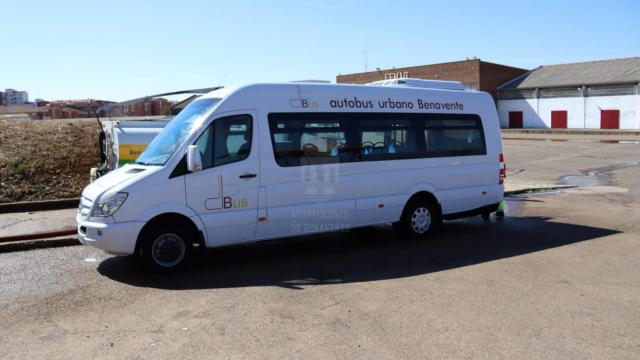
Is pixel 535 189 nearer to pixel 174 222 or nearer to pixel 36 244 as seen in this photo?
pixel 174 222

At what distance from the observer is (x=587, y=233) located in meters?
9.26

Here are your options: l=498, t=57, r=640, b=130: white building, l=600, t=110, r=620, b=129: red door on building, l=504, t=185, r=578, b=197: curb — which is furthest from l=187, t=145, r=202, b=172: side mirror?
l=600, t=110, r=620, b=129: red door on building

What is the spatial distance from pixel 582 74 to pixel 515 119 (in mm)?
8400

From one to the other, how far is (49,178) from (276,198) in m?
8.24

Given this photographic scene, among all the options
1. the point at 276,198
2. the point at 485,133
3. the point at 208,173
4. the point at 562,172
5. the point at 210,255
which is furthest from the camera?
the point at 562,172

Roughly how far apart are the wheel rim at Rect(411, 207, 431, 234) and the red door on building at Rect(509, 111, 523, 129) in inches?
2266

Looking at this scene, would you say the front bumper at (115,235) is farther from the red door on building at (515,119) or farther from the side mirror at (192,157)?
the red door on building at (515,119)

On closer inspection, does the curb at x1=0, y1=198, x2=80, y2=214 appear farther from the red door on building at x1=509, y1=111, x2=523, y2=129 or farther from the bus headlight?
the red door on building at x1=509, y1=111, x2=523, y2=129

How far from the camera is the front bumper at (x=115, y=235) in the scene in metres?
6.65

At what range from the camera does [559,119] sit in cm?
5866

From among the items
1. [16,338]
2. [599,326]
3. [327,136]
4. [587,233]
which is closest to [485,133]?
[587,233]

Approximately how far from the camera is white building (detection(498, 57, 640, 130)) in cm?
5331

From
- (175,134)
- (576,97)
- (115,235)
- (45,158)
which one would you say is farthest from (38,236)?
(576,97)

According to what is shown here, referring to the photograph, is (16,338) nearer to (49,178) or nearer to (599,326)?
(599,326)
